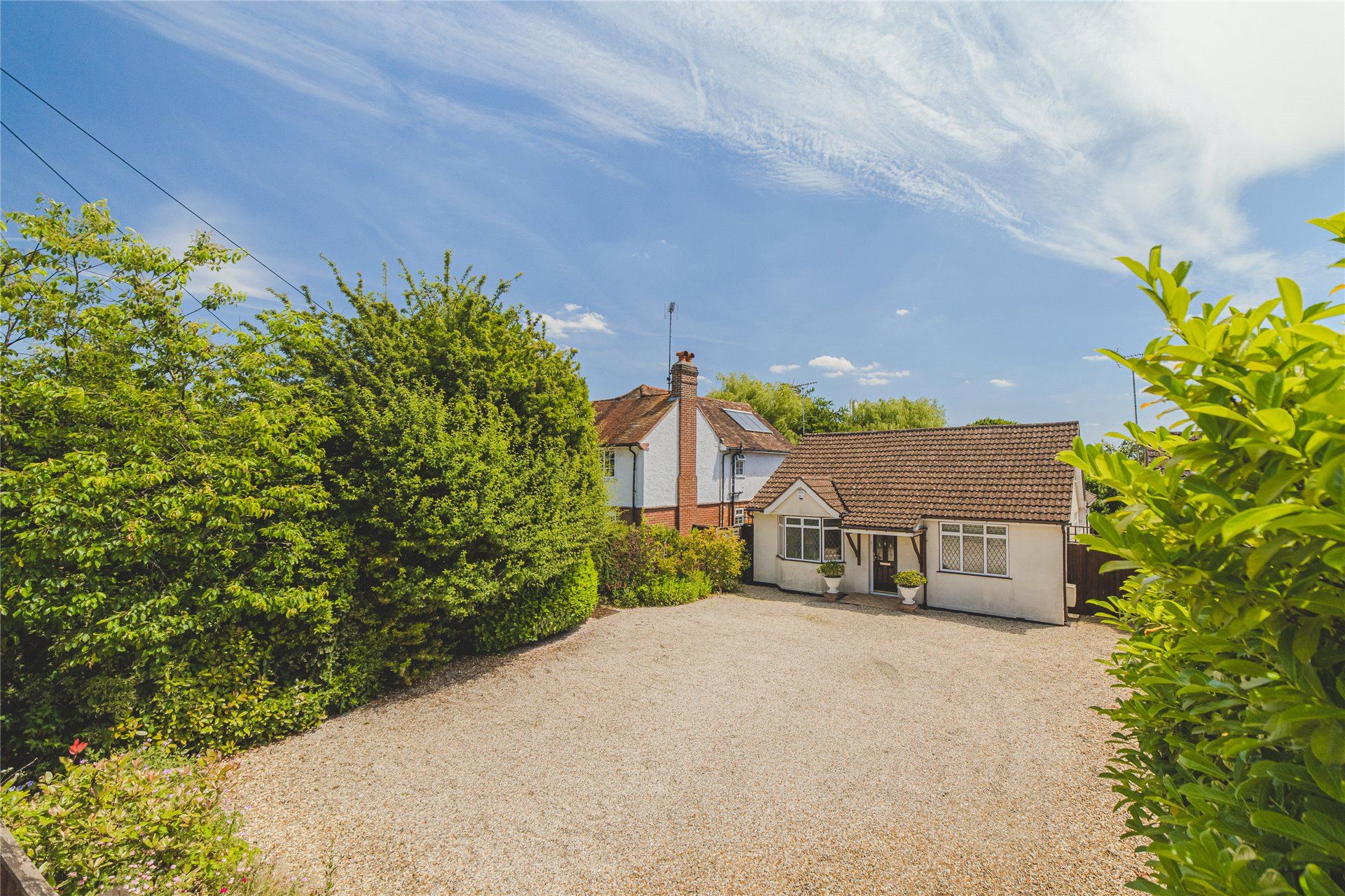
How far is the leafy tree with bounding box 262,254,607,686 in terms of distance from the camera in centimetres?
905

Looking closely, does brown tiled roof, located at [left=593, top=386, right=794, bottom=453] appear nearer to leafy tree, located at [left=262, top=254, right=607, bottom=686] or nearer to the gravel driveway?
leafy tree, located at [left=262, top=254, right=607, bottom=686]

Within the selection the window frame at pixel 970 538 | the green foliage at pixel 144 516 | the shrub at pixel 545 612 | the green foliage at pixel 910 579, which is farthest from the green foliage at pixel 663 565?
the green foliage at pixel 144 516

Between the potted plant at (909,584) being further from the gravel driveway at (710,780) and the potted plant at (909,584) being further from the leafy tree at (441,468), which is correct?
the leafy tree at (441,468)

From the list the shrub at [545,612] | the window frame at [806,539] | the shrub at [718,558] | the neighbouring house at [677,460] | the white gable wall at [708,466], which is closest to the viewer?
the shrub at [545,612]

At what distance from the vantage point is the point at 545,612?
11984 millimetres

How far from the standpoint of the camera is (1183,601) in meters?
2.13

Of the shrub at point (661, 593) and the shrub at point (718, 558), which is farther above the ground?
the shrub at point (718, 558)

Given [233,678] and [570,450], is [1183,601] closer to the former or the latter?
[233,678]

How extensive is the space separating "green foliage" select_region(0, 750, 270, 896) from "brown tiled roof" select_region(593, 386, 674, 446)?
13.9 m

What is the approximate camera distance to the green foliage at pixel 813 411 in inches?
1813

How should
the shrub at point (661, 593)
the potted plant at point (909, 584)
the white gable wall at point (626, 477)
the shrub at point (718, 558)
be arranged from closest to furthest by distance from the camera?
the potted plant at point (909, 584) → the shrub at point (661, 593) → the shrub at point (718, 558) → the white gable wall at point (626, 477)

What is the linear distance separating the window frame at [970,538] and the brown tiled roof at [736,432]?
1034 centimetres

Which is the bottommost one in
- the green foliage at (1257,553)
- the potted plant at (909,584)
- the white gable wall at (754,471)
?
the potted plant at (909,584)

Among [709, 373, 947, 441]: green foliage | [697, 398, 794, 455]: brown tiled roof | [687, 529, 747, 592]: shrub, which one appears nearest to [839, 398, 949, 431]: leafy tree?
[709, 373, 947, 441]: green foliage
